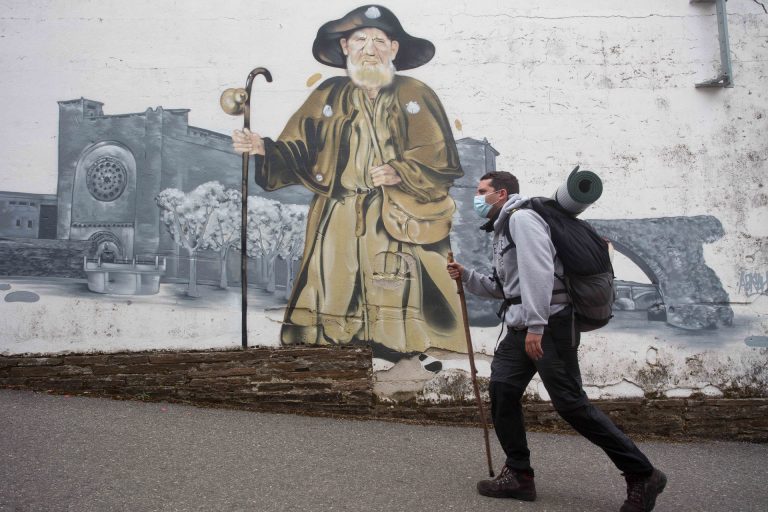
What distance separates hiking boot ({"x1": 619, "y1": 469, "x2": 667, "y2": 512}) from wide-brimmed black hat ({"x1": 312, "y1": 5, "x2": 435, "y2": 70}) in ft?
11.9

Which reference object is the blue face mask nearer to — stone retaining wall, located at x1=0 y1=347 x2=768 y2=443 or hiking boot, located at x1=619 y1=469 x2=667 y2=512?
hiking boot, located at x1=619 y1=469 x2=667 y2=512

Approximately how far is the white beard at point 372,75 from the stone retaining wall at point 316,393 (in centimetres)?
220

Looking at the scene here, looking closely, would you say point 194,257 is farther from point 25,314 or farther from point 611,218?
point 611,218

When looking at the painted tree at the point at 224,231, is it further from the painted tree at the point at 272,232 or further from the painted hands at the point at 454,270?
the painted hands at the point at 454,270

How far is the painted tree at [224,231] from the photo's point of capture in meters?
→ 5.37

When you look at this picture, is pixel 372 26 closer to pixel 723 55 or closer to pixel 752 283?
pixel 723 55

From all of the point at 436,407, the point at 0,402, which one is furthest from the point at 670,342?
the point at 0,402

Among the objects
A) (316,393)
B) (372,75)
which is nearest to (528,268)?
(316,393)

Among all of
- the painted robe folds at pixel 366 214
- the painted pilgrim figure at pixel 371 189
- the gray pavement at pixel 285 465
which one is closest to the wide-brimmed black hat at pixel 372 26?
the painted pilgrim figure at pixel 371 189

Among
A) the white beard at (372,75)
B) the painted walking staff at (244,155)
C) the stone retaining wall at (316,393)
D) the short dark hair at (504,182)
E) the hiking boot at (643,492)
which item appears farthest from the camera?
the white beard at (372,75)

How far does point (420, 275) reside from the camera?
5305 mm

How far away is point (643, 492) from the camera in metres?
3.24

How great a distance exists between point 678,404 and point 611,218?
1583mm

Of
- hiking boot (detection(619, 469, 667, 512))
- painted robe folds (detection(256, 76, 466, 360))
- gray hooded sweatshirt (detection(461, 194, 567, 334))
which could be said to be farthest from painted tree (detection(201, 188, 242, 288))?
hiking boot (detection(619, 469, 667, 512))
